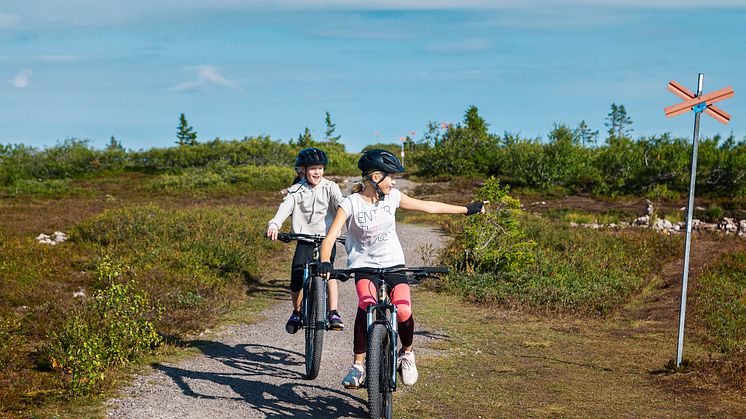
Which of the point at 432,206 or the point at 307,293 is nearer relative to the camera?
the point at 432,206

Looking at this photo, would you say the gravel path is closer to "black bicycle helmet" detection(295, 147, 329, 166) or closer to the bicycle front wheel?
the bicycle front wheel

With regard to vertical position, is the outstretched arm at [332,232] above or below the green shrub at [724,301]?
above

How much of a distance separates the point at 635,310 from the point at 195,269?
752 centimetres

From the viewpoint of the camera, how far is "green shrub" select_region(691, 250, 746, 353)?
11172 millimetres

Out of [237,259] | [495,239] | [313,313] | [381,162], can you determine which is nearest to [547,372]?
[313,313]

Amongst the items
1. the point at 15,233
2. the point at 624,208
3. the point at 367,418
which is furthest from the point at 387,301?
the point at 624,208

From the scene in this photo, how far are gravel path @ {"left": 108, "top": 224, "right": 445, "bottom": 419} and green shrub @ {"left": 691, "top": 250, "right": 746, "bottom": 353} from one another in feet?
14.5

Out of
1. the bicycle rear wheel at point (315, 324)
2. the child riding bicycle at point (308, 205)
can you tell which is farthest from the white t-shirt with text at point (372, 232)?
the child riding bicycle at point (308, 205)

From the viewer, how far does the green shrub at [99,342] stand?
23.1 feet

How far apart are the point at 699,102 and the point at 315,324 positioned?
471 cm

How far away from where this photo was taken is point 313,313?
764 centimetres

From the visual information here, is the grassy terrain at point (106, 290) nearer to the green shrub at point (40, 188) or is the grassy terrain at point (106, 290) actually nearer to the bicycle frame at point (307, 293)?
the bicycle frame at point (307, 293)

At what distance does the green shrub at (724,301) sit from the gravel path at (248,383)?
442 centimetres

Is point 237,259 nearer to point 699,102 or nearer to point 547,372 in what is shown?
point 547,372
